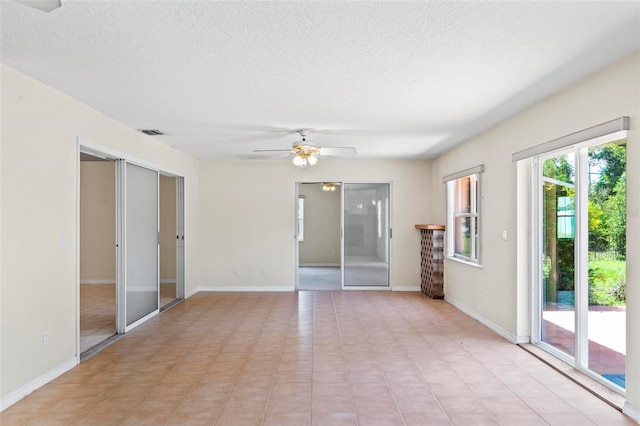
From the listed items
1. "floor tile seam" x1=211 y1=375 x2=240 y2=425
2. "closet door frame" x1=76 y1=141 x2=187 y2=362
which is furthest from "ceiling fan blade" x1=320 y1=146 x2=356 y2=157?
"floor tile seam" x1=211 y1=375 x2=240 y2=425

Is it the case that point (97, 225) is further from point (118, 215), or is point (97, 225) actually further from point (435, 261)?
point (435, 261)

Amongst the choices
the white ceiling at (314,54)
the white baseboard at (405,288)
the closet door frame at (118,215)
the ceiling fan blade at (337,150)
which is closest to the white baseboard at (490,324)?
the white baseboard at (405,288)

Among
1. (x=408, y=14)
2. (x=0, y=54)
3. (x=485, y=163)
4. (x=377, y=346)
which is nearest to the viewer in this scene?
(x=408, y=14)

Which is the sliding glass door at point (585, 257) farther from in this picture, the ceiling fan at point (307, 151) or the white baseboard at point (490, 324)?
the ceiling fan at point (307, 151)

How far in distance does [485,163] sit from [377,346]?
2567mm

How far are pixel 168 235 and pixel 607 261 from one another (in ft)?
24.4

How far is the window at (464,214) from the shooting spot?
5.59m

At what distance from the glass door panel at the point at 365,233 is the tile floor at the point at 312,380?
2.32 m

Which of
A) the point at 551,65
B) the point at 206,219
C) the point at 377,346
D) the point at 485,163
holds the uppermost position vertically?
the point at 551,65

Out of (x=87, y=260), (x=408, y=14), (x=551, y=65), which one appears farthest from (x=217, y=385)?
(x=87, y=260)

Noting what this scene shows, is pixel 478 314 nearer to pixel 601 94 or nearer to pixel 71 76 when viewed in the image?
pixel 601 94

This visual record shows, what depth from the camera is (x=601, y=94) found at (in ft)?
9.82

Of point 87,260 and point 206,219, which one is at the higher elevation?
point 206,219

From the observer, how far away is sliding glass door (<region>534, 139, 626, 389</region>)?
3.07 m
